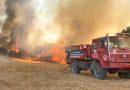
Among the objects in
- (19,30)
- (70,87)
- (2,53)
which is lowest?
(70,87)

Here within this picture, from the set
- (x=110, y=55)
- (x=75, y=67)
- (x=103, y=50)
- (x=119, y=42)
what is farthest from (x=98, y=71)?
(x=75, y=67)

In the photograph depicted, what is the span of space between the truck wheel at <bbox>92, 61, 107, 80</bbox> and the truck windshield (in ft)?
5.44

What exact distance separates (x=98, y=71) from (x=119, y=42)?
2206mm

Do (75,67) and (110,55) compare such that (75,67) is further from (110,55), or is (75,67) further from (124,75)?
(110,55)

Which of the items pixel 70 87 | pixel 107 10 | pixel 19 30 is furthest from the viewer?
pixel 19 30

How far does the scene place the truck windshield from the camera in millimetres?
22280

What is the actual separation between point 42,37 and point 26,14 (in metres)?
5.02

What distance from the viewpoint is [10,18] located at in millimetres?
54312

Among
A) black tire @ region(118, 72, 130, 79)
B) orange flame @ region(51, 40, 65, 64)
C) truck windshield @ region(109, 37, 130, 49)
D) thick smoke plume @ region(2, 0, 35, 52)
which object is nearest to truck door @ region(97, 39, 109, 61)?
truck windshield @ region(109, 37, 130, 49)

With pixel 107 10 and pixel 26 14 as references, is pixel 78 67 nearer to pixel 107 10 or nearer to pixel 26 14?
pixel 107 10

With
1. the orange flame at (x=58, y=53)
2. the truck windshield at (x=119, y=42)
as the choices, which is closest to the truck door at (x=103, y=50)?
the truck windshield at (x=119, y=42)

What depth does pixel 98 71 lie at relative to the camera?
75.7 feet

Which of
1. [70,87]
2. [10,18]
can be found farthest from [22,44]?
[70,87]

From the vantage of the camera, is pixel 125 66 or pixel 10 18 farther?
pixel 10 18
